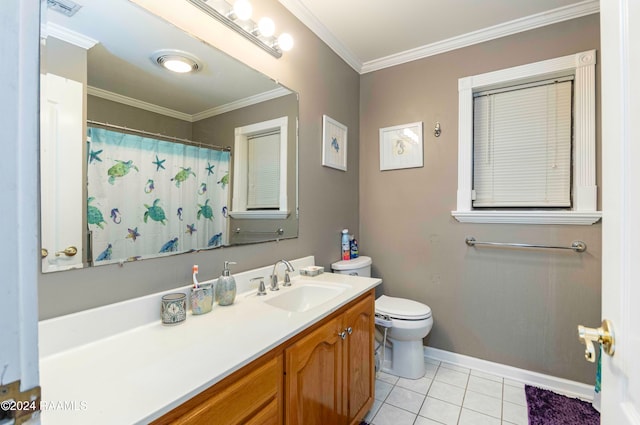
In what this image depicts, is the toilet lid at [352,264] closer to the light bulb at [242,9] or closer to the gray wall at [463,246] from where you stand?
A: the gray wall at [463,246]

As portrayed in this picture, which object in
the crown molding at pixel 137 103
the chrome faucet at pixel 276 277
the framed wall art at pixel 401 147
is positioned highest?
the framed wall art at pixel 401 147

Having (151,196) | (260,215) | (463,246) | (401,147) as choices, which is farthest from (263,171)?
(463,246)

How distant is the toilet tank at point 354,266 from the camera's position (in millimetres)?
2139

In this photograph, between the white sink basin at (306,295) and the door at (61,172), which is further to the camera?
the white sink basin at (306,295)

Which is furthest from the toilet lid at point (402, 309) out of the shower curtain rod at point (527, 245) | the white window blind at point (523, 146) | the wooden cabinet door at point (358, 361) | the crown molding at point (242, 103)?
the crown molding at point (242, 103)

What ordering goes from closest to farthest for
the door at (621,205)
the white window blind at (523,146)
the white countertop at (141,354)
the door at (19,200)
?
the door at (19,200) < the door at (621,205) < the white countertop at (141,354) < the white window blind at (523,146)

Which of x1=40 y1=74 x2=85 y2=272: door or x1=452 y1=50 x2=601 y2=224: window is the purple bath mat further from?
x1=40 y1=74 x2=85 y2=272: door

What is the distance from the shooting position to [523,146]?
2.04m

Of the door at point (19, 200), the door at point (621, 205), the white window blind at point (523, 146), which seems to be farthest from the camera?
the white window blind at point (523, 146)

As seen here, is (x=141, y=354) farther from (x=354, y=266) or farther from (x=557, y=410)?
(x=557, y=410)

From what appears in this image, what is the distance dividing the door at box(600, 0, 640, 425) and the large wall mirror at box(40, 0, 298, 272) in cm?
132

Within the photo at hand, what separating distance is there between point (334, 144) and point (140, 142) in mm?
1374

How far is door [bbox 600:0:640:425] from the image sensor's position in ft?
1.61

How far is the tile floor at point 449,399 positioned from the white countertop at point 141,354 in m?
1.00
